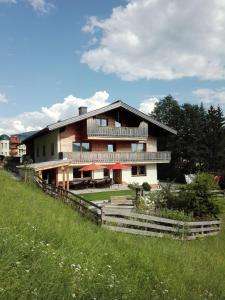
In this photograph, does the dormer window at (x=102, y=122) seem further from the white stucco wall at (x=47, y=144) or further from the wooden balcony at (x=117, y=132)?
the white stucco wall at (x=47, y=144)

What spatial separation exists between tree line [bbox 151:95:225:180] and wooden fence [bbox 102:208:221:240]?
1197 inches

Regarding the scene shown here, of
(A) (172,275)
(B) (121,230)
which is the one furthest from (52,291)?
(B) (121,230)

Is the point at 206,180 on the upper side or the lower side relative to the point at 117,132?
lower

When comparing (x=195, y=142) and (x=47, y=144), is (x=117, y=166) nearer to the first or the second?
(x=47, y=144)

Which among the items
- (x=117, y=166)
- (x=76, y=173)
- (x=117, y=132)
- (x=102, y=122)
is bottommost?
(x=76, y=173)

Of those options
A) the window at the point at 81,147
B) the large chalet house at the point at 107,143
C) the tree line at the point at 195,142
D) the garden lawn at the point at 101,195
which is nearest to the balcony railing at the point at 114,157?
the large chalet house at the point at 107,143

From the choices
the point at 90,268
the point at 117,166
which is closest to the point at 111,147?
the point at 117,166

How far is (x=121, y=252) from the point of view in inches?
305

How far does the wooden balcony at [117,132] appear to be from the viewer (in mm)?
31719

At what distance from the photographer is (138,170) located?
3556 centimetres

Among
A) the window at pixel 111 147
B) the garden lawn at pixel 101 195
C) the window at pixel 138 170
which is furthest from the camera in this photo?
the window at pixel 138 170

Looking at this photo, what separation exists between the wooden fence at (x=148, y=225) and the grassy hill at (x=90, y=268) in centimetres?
226

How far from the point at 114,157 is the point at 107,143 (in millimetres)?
2252

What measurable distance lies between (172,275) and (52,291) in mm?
3289
